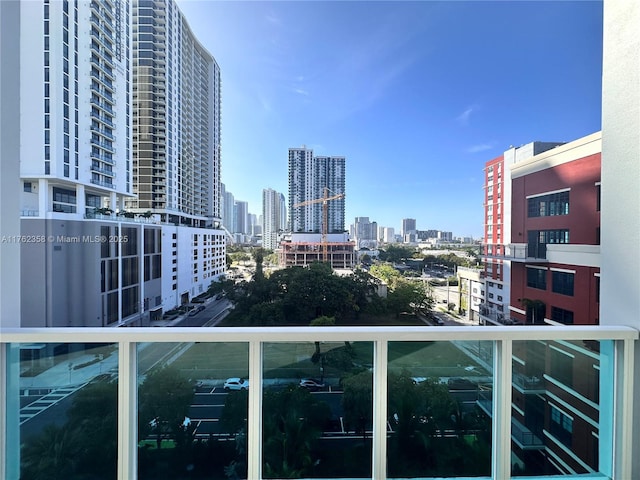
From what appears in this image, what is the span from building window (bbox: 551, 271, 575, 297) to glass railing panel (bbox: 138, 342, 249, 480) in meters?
2.13

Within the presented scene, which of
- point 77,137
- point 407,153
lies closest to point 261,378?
point 407,153

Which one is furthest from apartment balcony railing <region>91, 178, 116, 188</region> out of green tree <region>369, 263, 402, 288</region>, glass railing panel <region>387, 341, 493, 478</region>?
glass railing panel <region>387, 341, 493, 478</region>

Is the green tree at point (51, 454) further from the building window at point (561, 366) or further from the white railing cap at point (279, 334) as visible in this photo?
the building window at point (561, 366)

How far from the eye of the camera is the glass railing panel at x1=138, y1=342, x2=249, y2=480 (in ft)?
2.68

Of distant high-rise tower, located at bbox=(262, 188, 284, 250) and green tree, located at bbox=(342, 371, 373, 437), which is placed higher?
distant high-rise tower, located at bbox=(262, 188, 284, 250)

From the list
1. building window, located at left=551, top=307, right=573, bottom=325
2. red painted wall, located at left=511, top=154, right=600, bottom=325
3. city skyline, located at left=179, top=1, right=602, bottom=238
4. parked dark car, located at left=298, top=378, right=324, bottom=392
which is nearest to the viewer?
parked dark car, located at left=298, top=378, right=324, bottom=392

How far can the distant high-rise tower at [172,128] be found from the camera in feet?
8.39

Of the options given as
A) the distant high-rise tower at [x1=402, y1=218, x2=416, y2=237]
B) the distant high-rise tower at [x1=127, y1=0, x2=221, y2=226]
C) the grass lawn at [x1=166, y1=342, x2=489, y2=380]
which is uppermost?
the distant high-rise tower at [x1=127, y1=0, x2=221, y2=226]

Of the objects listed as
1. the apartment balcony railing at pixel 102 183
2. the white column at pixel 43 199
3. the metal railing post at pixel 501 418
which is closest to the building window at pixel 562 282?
the metal railing post at pixel 501 418

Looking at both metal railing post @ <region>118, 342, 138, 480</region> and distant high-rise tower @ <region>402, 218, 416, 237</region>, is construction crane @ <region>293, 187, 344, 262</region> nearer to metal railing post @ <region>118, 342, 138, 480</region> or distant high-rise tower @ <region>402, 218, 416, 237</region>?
distant high-rise tower @ <region>402, 218, 416, 237</region>

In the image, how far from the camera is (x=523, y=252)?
6.47 ft

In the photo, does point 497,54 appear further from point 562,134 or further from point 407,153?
point 407,153

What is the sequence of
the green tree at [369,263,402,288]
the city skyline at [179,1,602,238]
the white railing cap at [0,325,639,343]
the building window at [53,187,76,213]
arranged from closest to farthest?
the white railing cap at [0,325,639,343] → the building window at [53,187,76,213] → the city skyline at [179,1,602,238] → the green tree at [369,263,402,288]

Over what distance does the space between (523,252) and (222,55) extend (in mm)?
3199
